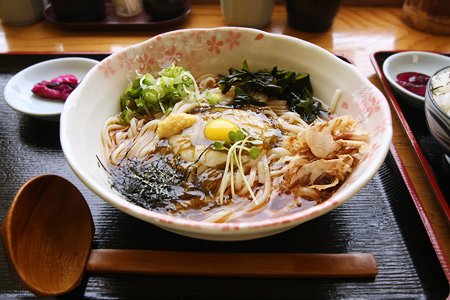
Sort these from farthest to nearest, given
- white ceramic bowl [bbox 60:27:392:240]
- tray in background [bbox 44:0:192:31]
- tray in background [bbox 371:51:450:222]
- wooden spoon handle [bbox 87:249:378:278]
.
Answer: tray in background [bbox 44:0:192:31] < tray in background [bbox 371:51:450:222] < wooden spoon handle [bbox 87:249:378:278] < white ceramic bowl [bbox 60:27:392:240]

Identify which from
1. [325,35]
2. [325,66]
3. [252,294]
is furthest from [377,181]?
[325,35]

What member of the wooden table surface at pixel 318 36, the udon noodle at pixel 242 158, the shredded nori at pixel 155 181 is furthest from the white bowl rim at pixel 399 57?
the shredded nori at pixel 155 181

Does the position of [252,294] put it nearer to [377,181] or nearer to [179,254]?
[179,254]

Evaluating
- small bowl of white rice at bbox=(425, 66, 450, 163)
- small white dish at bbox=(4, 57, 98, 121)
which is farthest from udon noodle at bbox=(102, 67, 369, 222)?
small white dish at bbox=(4, 57, 98, 121)

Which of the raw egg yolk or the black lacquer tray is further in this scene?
the raw egg yolk

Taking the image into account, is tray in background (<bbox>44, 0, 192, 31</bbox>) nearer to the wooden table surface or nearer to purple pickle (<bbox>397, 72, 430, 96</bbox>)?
the wooden table surface

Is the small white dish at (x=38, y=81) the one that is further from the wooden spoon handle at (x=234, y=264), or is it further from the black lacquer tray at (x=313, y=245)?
the wooden spoon handle at (x=234, y=264)

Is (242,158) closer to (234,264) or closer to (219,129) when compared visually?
(219,129)
